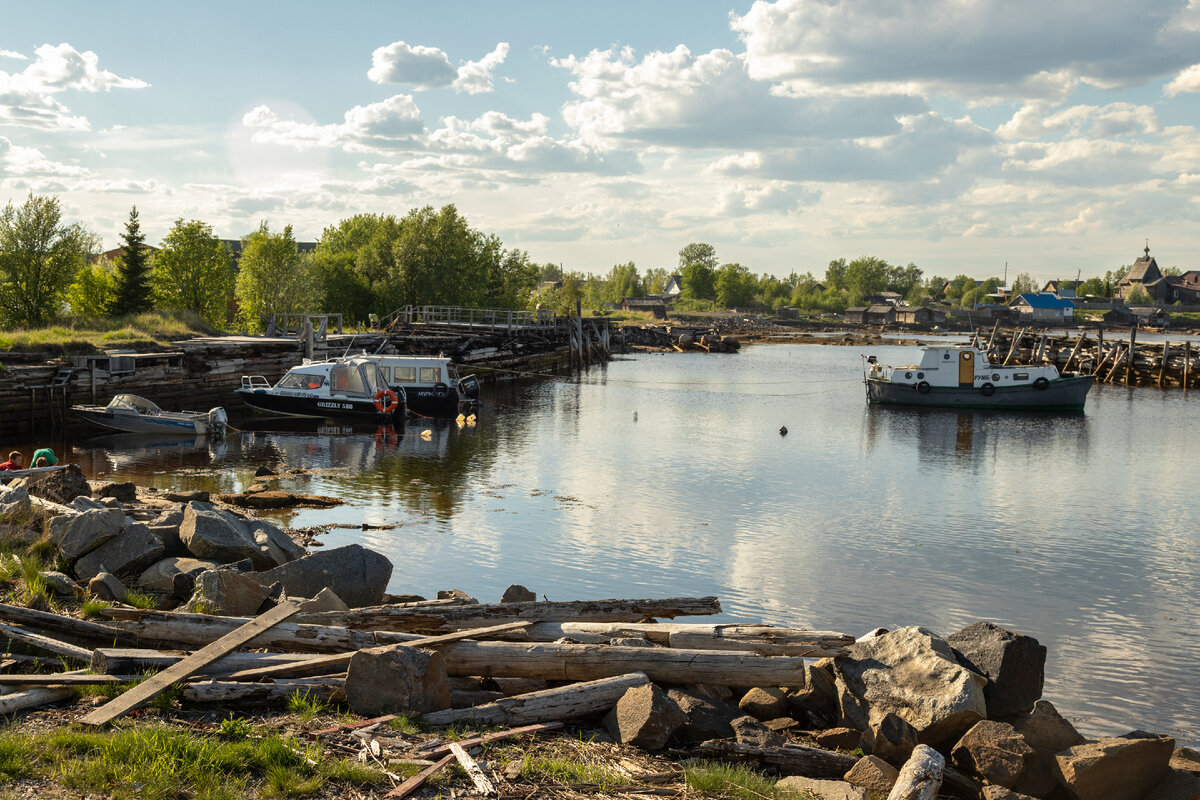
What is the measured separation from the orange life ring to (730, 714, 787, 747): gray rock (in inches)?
1324

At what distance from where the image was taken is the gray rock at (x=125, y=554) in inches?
462

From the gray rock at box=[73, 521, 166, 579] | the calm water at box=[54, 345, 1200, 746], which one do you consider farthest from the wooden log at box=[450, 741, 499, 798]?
the calm water at box=[54, 345, 1200, 746]

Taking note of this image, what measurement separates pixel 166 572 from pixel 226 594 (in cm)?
230

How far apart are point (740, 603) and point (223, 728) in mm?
10813

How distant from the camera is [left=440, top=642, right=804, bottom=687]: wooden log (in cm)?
873

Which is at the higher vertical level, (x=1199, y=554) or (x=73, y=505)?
(x=73, y=505)

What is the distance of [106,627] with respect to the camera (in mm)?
8930

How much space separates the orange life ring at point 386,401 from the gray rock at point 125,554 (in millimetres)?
27831

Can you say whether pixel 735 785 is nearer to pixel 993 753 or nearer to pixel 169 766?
pixel 993 753

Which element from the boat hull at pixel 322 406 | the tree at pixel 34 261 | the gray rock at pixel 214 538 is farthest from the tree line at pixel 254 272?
the gray rock at pixel 214 538

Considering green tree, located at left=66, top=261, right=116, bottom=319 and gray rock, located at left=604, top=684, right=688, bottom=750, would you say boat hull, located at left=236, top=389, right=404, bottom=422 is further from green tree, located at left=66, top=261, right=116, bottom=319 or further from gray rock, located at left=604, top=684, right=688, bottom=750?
gray rock, located at left=604, top=684, right=688, bottom=750

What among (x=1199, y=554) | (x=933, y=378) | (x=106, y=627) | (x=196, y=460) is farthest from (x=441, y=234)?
(x=106, y=627)

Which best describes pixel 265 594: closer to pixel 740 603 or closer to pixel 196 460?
pixel 740 603

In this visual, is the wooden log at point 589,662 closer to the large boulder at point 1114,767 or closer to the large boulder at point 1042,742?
the large boulder at point 1042,742
